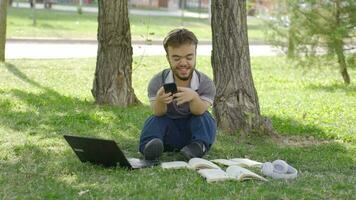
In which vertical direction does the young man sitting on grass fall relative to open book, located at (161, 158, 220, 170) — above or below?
above

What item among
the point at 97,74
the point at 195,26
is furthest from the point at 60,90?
the point at 195,26

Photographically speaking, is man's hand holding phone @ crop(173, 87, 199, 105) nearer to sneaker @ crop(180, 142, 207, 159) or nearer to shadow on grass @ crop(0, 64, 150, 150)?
sneaker @ crop(180, 142, 207, 159)

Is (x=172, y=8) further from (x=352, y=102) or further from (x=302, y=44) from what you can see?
(x=352, y=102)

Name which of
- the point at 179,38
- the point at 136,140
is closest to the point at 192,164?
the point at 179,38

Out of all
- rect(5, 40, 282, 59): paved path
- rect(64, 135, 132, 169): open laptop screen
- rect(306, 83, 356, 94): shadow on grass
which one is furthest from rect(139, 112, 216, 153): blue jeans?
rect(5, 40, 282, 59): paved path

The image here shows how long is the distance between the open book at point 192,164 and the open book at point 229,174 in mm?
119

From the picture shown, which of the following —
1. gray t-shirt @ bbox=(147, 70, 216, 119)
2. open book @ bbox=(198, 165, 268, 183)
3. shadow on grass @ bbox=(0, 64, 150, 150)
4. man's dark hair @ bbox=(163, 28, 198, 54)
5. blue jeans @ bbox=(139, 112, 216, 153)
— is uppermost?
man's dark hair @ bbox=(163, 28, 198, 54)

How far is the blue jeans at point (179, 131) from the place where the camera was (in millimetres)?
5496

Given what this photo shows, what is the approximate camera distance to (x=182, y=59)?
17.5ft

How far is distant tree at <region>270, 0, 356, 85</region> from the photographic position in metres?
12.9

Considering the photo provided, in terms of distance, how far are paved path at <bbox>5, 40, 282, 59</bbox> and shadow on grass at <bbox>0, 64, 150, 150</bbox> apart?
7.14 m

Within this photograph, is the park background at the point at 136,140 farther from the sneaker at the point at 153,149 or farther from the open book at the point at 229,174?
the sneaker at the point at 153,149

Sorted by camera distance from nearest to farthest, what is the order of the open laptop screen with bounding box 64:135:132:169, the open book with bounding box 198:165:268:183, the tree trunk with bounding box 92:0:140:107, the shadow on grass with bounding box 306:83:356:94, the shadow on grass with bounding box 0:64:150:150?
the open book with bounding box 198:165:268:183, the open laptop screen with bounding box 64:135:132:169, the shadow on grass with bounding box 0:64:150:150, the tree trunk with bounding box 92:0:140:107, the shadow on grass with bounding box 306:83:356:94

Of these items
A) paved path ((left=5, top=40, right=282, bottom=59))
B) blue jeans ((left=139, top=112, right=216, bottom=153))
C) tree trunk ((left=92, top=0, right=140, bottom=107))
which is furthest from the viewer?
paved path ((left=5, top=40, right=282, bottom=59))
